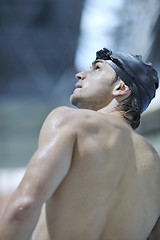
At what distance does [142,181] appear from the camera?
4.55 feet

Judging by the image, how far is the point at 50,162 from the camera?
1017mm

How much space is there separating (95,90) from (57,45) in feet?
21.5

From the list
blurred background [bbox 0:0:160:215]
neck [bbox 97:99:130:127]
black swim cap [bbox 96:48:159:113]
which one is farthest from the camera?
blurred background [bbox 0:0:160:215]

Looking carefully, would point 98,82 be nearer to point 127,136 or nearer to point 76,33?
point 127,136

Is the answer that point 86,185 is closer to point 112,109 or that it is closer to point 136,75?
point 112,109

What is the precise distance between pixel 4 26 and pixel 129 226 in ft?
22.4

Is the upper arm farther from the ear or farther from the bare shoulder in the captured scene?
the ear

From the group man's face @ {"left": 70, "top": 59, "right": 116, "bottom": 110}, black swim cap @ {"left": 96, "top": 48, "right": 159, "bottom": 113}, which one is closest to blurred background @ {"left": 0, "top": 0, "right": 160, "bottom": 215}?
black swim cap @ {"left": 96, "top": 48, "right": 159, "bottom": 113}

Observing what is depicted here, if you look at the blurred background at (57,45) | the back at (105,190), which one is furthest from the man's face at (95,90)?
the blurred background at (57,45)

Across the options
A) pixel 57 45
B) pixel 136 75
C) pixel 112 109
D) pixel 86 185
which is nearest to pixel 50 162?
pixel 86 185

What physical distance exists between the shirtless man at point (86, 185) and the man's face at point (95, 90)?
12 cm

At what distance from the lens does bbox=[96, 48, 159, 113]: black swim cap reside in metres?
1.68

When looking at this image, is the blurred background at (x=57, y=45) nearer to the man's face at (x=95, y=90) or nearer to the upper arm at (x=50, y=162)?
the man's face at (x=95, y=90)

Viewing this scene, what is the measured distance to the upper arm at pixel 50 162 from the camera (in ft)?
3.22
